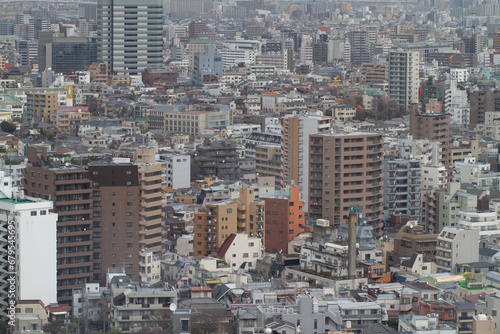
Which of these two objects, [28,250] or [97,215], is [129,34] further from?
[28,250]

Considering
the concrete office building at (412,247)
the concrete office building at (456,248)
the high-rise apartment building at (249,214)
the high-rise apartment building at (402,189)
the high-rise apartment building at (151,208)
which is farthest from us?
the high-rise apartment building at (402,189)

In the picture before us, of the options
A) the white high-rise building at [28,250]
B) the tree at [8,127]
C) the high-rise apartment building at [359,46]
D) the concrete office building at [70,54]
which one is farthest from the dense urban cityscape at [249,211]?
the high-rise apartment building at [359,46]

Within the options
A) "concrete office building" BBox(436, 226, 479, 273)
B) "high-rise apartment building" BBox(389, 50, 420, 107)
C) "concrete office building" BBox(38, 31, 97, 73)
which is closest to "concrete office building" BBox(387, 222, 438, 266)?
"concrete office building" BBox(436, 226, 479, 273)

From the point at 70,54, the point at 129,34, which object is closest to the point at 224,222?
the point at 129,34

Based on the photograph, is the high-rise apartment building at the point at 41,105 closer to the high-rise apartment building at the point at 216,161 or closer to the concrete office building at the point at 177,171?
the high-rise apartment building at the point at 216,161

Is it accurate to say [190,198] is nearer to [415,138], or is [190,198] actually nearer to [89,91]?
[415,138]

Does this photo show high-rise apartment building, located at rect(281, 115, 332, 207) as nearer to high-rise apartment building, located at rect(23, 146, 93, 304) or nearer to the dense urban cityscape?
the dense urban cityscape

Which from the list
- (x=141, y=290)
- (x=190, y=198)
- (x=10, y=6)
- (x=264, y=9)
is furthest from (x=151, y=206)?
(x=264, y=9)
